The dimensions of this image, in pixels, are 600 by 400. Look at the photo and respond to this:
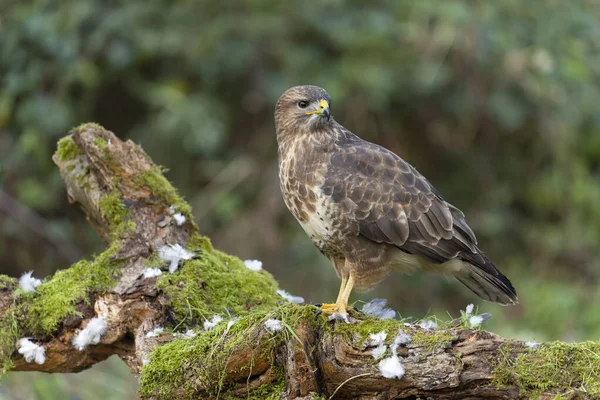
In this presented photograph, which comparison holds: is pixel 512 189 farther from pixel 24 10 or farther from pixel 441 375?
pixel 441 375

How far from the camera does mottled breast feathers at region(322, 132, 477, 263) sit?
402 cm

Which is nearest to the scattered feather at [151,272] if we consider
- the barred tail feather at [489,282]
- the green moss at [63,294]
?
the green moss at [63,294]

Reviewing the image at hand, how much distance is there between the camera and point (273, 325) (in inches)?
123

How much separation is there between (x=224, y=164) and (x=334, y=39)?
1585 millimetres

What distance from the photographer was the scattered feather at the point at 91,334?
3.68 meters

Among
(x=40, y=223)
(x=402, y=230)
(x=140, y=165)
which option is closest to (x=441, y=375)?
(x=402, y=230)

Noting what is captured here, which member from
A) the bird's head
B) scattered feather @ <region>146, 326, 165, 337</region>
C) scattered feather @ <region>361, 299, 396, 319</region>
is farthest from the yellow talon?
the bird's head

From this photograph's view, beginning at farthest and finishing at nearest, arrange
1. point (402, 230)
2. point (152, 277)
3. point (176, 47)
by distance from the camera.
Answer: point (176, 47) → point (402, 230) → point (152, 277)

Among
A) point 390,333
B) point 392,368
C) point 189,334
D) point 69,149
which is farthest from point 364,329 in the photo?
point 69,149

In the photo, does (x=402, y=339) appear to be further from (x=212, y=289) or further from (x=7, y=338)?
(x=7, y=338)

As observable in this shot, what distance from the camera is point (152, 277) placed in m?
3.81

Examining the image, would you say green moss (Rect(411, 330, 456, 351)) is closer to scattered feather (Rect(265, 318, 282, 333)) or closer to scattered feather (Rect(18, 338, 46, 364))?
scattered feather (Rect(265, 318, 282, 333))

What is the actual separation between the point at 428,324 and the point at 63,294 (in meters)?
1.73

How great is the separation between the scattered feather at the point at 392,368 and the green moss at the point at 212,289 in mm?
973
